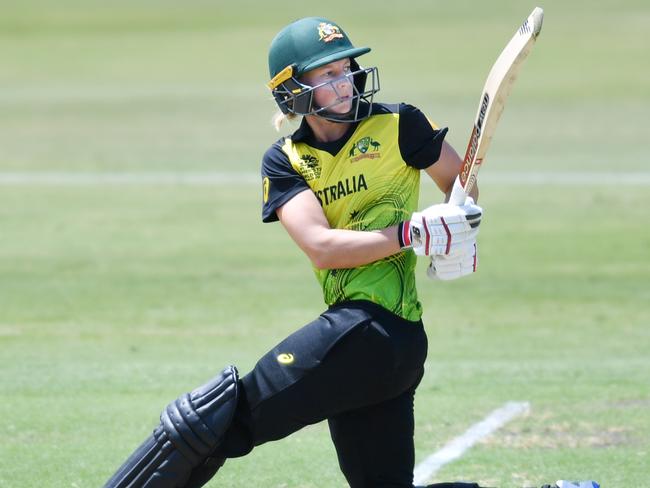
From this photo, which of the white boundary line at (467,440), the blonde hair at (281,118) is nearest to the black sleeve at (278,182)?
the blonde hair at (281,118)

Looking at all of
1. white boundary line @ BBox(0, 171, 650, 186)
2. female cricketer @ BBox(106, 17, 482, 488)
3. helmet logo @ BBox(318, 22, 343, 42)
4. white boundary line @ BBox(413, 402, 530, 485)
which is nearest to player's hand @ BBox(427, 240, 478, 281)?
female cricketer @ BBox(106, 17, 482, 488)

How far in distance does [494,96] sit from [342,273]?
2.85 ft

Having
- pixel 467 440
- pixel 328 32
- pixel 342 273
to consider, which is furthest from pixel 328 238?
pixel 467 440

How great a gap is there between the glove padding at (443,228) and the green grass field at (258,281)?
1937 mm

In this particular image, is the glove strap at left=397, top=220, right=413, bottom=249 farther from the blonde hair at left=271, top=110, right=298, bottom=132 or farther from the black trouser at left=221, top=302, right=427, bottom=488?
the blonde hair at left=271, top=110, right=298, bottom=132

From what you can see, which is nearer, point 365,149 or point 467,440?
point 365,149

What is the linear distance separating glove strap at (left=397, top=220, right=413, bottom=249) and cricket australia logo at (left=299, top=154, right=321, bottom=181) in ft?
1.40

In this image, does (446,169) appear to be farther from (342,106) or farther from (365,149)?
(342,106)

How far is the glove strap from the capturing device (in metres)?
4.39

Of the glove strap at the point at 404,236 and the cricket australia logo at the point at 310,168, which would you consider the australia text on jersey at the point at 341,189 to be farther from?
the glove strap at the point at 404,236

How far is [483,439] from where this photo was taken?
22.0ft

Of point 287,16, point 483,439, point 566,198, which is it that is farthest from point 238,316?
point 287,16

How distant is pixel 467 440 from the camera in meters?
6.68

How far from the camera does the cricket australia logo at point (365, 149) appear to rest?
4.60 meters
